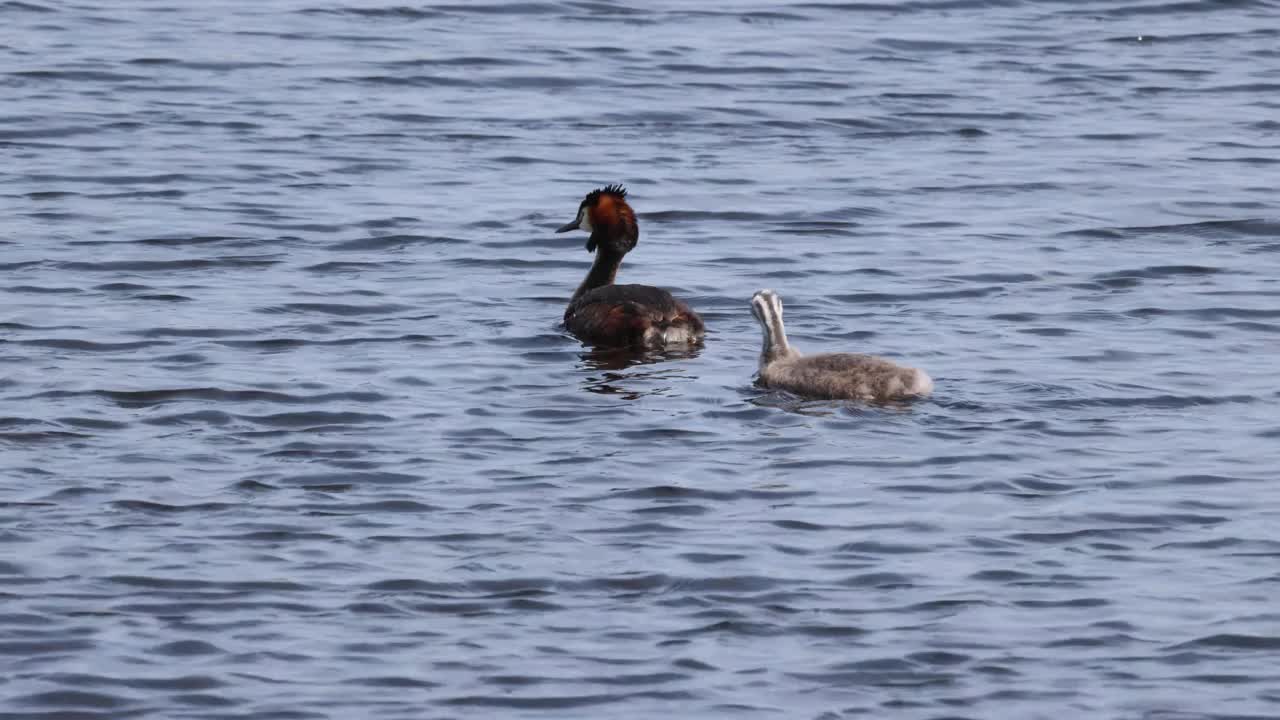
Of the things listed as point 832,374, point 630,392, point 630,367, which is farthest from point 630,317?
point 832,374

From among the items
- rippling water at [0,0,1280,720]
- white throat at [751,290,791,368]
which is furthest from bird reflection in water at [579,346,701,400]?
white throat at [751,290,791,368]

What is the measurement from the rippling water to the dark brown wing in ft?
1.03

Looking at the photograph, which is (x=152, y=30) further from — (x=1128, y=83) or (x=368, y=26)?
(x=1128, y=83)

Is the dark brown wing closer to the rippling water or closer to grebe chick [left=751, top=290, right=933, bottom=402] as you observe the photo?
the rippling water

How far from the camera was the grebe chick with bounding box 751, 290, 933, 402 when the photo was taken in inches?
444

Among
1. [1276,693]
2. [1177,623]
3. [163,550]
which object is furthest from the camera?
[163,550]

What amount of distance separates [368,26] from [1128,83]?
8266mm

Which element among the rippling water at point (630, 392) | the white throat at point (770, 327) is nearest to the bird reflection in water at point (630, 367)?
the rippling water at point (630, 392)

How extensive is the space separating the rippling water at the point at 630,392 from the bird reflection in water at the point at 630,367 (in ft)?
0.18

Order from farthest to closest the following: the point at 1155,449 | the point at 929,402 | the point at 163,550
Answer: the point at 929,402, the point at 1155,449, the point at 163,550

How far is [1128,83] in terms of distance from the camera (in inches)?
904

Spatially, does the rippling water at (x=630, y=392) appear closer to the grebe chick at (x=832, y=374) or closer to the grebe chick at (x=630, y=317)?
the grebe chick at (x=832, y=374)

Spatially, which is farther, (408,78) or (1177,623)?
(408,78)

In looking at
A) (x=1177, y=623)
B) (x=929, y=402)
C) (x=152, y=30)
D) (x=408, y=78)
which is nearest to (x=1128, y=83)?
(x=408, y=78)
